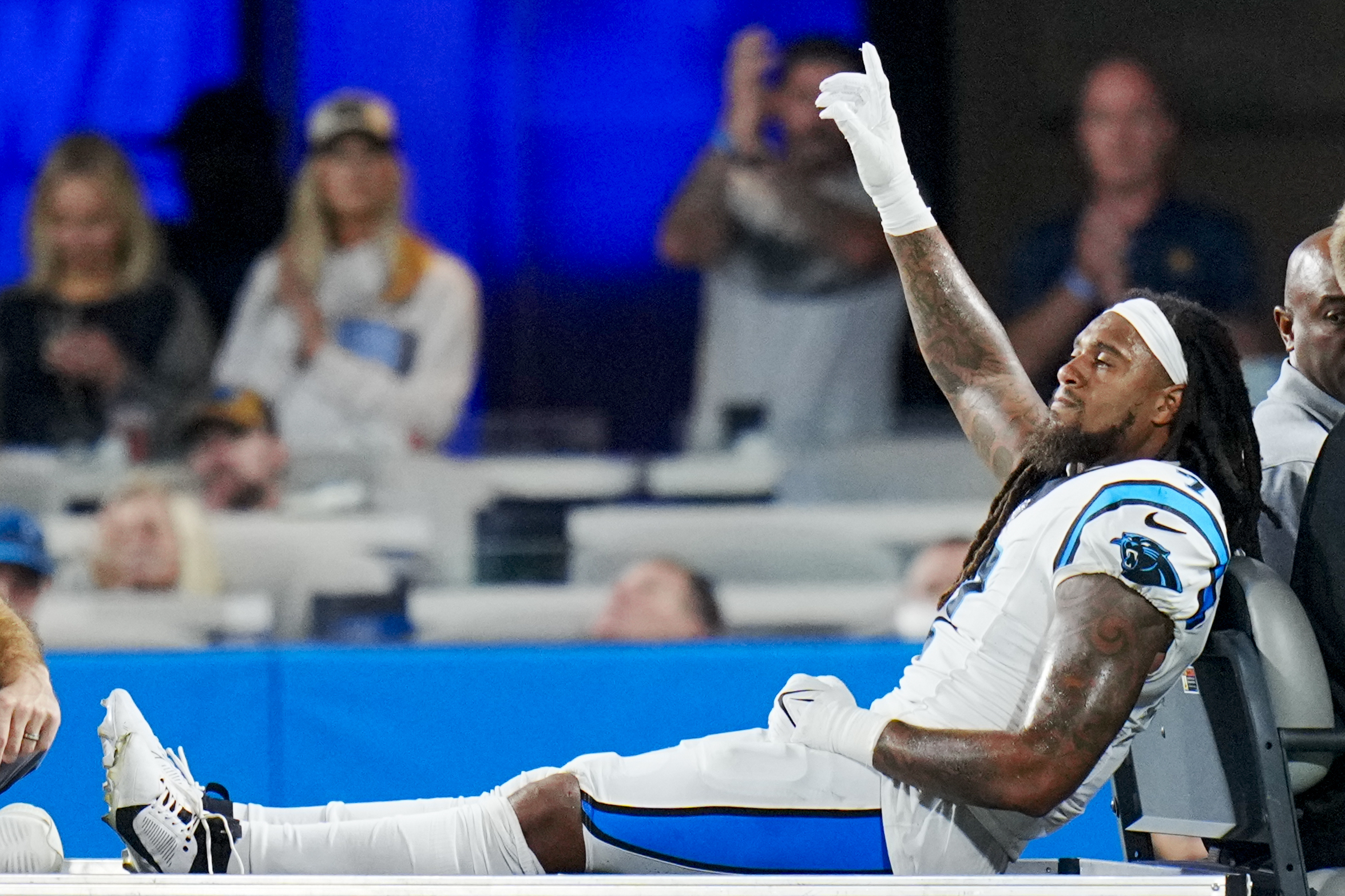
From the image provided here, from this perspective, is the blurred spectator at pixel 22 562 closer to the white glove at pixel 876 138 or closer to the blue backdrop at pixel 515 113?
the blue backdrop at pixel 515 113

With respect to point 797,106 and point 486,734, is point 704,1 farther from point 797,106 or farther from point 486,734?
point 486,734

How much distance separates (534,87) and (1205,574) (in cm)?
476

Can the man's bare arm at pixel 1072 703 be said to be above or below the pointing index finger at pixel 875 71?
below

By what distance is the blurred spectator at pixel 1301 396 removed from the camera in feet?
8.53

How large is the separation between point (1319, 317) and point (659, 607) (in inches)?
86.3

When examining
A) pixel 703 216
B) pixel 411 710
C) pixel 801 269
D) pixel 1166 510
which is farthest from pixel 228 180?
pixel 1166 510

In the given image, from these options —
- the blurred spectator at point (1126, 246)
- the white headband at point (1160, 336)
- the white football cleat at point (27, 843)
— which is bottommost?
the white football cleat at point (27, 843)

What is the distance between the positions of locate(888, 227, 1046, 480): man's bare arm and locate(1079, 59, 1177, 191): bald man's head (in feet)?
8.90

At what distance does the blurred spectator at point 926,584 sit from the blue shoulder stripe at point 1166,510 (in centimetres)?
219

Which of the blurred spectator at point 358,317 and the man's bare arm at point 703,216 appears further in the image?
the man's bare arm at point 703,216

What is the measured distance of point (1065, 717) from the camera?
6.98ft

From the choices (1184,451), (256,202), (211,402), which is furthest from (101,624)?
(1184,451)

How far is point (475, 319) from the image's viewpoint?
5.52m

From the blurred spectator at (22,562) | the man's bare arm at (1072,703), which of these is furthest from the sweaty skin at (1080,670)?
the blurred spectator at (22,562)
